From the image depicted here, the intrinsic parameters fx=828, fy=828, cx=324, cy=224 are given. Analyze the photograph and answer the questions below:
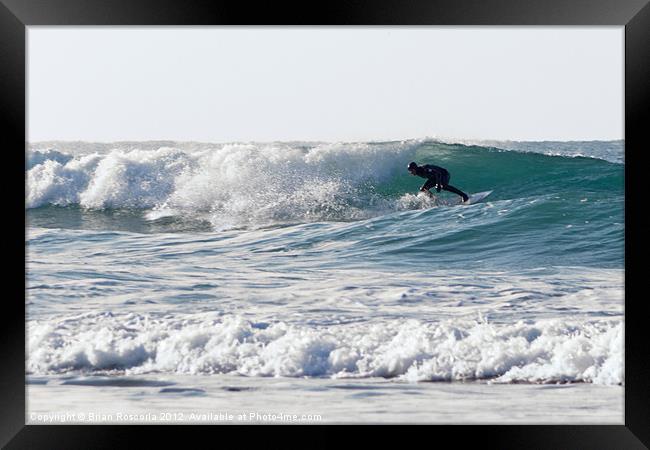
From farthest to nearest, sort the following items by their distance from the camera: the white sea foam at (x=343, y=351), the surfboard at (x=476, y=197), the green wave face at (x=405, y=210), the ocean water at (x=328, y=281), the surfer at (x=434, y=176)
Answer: the surfer at (x=434, y=176), the surfboard at (x=476, y=197), the green wave face at (x=405, y=210), the white sea foam at (x=343, y=351), the ocean water at (x=328, y=281)

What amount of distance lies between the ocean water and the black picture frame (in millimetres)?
246

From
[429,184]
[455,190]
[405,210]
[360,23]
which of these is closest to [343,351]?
[360,23]

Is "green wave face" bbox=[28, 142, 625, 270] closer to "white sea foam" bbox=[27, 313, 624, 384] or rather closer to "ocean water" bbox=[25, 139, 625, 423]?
"ocean water" bbox=[25, 139, 625, 423]

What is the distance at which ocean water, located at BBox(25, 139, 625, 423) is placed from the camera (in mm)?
4332

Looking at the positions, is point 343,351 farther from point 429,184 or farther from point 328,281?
point 429,184

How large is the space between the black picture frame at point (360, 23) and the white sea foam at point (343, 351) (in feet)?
2.33

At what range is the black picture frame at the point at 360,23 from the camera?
3.72 meters

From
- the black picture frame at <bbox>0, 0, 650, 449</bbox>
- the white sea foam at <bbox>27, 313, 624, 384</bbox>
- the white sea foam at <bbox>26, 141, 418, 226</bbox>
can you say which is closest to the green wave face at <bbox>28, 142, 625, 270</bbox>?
the white sea foam at <bbox>26, 141, 418, 226</bbox>

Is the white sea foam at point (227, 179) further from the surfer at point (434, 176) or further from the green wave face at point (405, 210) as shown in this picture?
the surfer at point (434, 176)

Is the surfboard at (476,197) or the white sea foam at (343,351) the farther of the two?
the surfboard at (476,197)

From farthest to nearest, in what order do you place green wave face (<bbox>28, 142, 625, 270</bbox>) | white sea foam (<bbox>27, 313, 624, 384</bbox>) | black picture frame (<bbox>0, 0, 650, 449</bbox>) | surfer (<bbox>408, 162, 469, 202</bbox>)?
surfer (<bbox>408, 162, 469, 202</bbox>), green wave face (<bbox>28, 142, 625, 270</bbox>), white sea foam (<bbox>27, 313, 624, 384</bbox>), black picture frame (<bbox>0, 0, 650, 449</bbox>)

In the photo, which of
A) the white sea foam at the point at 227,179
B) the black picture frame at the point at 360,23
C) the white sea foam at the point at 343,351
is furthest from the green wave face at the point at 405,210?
the black picture frame at the point at 360,23

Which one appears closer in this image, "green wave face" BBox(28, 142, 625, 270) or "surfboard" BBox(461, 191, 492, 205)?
"green wave face" BBox(28, 142, 625, 270)
